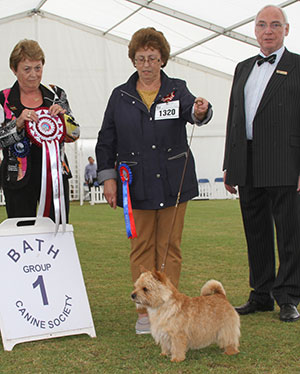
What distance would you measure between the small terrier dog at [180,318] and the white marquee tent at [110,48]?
11.6 meters

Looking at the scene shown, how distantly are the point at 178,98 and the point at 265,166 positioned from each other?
69 cm

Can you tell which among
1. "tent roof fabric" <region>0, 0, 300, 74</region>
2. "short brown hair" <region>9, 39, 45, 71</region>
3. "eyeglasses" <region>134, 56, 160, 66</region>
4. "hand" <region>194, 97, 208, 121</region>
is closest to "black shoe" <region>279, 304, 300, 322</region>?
"hand" <region>194, 97, 208, 121</region>

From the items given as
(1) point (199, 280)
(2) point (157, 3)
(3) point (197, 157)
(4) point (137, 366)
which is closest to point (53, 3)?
(2) point (157, 3)

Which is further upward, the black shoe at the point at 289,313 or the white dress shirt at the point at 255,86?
the white dress shirt at the point at 255,86

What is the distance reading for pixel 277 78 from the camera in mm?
2916

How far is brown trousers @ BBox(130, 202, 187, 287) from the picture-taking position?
109 inches

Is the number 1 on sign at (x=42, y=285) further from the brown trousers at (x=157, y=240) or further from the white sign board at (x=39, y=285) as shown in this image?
Result: the brown trousers at (x=157, y=240)

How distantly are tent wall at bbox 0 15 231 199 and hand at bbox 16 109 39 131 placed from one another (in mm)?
13020

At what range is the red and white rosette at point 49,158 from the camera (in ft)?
8.82

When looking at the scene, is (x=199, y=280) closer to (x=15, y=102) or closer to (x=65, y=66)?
(x=15, y=102)

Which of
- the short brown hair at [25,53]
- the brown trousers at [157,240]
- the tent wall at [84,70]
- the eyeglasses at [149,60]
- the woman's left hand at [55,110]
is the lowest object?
the brown trousers at [157,240]

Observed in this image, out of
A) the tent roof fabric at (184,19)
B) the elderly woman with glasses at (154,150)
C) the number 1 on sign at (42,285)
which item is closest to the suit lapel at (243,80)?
the elderly woman with glasses at (154,150)

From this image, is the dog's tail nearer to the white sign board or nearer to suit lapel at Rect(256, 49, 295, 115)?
the white sign board

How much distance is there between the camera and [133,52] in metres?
2.71
